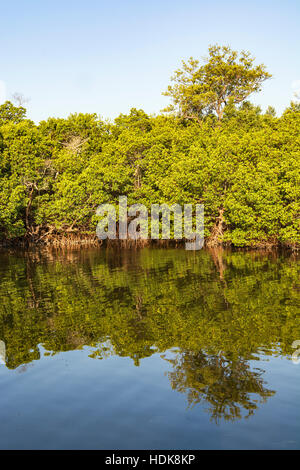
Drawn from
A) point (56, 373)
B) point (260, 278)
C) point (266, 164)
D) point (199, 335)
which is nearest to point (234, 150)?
point (266, 164)

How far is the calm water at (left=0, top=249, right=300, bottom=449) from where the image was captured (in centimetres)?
879

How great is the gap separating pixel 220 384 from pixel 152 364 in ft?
7.91

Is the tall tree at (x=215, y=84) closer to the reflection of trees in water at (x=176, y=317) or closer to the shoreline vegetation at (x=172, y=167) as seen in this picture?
the shoreline vegetation at (x=172, y=167)

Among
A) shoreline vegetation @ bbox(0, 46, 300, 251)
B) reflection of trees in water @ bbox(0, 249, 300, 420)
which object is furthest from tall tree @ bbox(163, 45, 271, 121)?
reflection of trees in water @ bbox(0, 249, 300, 420)

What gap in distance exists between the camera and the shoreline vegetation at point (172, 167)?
36781 mm

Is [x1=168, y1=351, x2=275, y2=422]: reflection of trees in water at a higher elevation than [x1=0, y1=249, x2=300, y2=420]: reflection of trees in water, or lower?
lower

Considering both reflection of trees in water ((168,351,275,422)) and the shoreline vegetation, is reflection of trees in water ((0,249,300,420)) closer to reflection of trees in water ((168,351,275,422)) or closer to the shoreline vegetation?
reflection of trees in water ((168,351,275,422))

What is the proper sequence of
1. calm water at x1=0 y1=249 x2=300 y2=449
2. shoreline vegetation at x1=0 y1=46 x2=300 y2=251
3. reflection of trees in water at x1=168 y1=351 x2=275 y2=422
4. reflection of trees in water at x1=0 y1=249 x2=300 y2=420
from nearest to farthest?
calm water at x1=0 y1=249 x2=300 y2=449 → reflection of trees in water at x1=168 y1=351 x2=275 y2=422 → reflection of trees in water at x1=0 y1=249 x2=300 y2=420 → shoreline vegetation at x1=0 y1=46 x2=300 y2=251

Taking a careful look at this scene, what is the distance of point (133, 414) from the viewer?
9.48m

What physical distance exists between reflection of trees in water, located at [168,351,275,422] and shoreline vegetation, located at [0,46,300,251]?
23767 mm

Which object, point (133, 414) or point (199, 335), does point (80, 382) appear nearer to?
point (133, 414)

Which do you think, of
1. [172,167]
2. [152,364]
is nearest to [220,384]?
[152,364]

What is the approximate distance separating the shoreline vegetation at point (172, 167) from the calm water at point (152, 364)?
1435 cm

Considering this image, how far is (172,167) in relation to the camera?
4272cm
